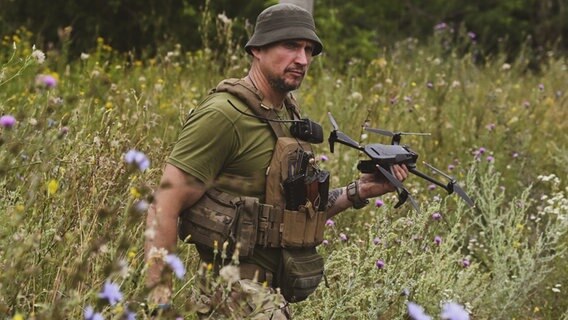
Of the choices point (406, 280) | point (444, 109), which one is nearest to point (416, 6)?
point (444, 109)

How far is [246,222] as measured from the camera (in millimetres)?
2684

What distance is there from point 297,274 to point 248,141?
0.47m

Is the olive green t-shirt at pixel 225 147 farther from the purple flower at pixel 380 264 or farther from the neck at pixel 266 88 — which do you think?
the purple flower at pixel 380 264

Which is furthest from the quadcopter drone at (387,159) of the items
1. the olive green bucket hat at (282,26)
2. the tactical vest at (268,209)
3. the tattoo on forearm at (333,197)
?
the olive green bucket hat at (282,26)

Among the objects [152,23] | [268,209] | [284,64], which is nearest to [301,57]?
[284,64]

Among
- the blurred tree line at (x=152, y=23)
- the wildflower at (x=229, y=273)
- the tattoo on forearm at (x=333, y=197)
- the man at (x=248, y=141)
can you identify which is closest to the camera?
the wildflower at (x=229, y=273)

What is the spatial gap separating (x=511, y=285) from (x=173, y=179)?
84.1 inches

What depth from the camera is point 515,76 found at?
938cm

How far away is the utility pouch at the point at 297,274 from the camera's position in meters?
2.79

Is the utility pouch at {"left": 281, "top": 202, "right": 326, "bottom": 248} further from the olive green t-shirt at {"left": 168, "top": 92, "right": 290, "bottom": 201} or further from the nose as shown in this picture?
the nose

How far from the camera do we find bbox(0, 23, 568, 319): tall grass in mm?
2393

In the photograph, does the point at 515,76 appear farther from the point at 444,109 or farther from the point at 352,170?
the point at 352,170

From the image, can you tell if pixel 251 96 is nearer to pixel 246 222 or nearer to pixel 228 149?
pixel 228 149

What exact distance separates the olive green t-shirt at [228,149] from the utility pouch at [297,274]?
0.19 ft
